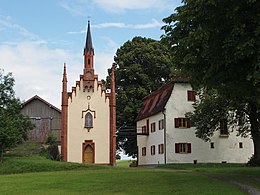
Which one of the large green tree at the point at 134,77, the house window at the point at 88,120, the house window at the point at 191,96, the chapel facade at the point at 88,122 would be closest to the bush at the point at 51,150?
the chapel facade at the point at 88,122

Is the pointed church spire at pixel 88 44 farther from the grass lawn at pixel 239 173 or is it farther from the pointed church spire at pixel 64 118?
the grass lawn at pixel 239 173

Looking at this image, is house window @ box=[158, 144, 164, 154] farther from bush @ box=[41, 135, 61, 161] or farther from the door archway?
bush @ box=[41, 135, 61, 161]

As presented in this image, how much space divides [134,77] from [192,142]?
16.4 m

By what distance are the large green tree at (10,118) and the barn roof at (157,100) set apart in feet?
48.3

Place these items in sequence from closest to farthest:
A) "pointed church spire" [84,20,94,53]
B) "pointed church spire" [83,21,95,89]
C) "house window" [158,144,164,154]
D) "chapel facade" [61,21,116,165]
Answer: "house window" [158,144,164,154], "chapel facade" [61,21,116,165], "pointed church spire" [83,21,95,89], "pointed church spire" [84,20,94,53]

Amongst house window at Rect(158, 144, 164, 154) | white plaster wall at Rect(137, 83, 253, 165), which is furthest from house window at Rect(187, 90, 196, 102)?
house window at Rect(158, 144, 164, 154)

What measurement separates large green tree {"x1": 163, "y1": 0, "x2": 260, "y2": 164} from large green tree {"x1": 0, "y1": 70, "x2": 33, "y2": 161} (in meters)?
24.8

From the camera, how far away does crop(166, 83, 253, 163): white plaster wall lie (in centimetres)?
4869

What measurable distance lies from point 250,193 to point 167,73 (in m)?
46.1

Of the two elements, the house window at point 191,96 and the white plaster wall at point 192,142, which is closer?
the white plaster wall at point 192,142

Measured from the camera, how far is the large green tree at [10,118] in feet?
140

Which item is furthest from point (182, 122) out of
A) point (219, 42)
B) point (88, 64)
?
point (219, 42)

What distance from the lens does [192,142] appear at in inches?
1932

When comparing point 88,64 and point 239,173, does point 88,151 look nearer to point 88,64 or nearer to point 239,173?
point 88,64
